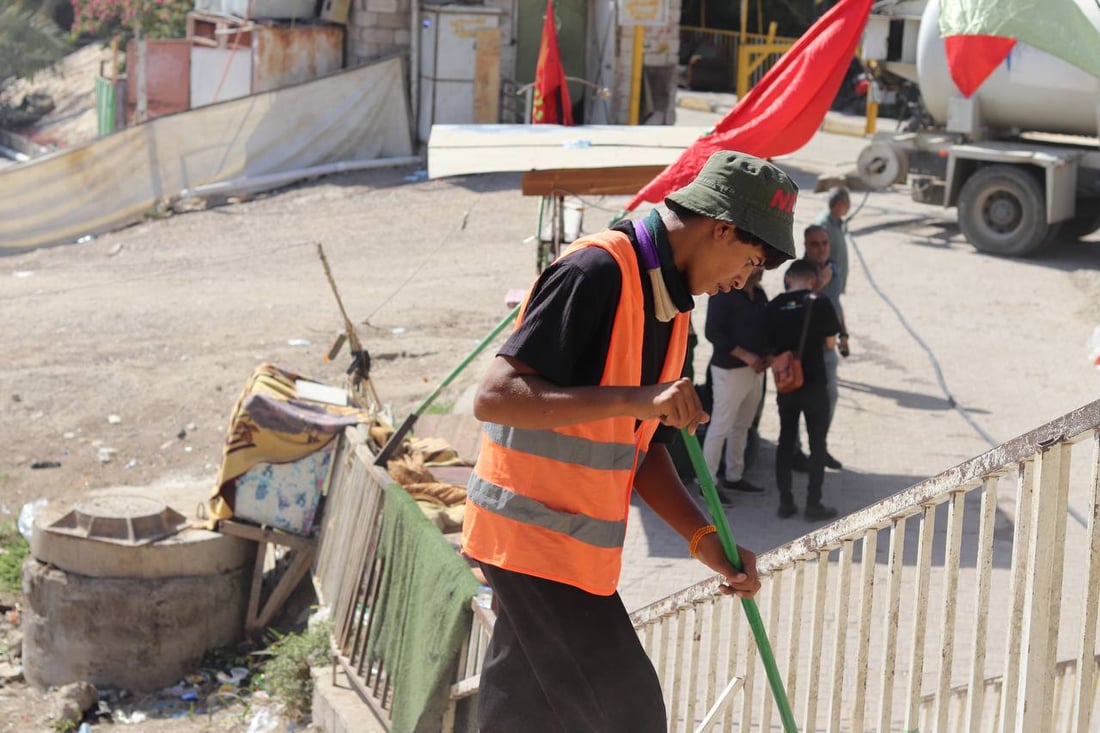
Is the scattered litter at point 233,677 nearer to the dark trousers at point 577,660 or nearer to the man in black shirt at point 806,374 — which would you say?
the man in black shirt at point 806,374

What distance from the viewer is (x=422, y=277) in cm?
1562

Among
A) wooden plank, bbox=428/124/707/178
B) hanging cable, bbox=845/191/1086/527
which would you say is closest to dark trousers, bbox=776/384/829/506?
hanging cable, bbox=845/191/1086/527

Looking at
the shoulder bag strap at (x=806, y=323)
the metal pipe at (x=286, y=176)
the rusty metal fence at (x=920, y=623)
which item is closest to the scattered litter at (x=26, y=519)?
the rusty metal fence at (x=920, y=623)

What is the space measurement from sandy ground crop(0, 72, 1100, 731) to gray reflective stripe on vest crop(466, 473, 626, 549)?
3.82m

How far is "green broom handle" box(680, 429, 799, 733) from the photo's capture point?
303cm

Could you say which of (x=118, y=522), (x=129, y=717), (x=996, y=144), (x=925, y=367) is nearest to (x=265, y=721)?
(x=129, y=717)

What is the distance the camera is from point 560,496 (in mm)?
3020

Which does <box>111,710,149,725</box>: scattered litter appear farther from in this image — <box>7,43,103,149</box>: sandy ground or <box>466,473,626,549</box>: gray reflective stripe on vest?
<box>7,43,103,149</box>: sandy ground

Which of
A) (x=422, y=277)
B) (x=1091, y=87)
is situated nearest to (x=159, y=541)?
(x=422, y=277)

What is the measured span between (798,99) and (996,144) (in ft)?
26.8

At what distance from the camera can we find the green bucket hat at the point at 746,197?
2.89 m

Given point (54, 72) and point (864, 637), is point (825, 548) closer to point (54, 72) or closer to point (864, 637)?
point (864, 637)

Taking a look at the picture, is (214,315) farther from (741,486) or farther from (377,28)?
(377,28)

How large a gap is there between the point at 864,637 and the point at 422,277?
40.6 feet
